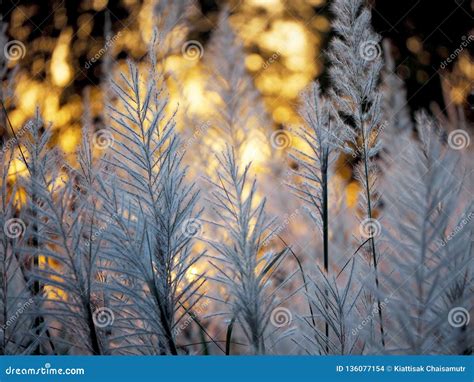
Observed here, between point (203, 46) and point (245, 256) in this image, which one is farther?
point (203, 46)

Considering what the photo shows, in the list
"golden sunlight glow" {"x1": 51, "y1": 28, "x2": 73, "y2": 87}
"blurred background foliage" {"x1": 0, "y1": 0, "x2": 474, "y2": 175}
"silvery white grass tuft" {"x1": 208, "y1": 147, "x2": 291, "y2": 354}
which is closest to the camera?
"silvery white grass tuft" {"x1": 208, "y1": 147, "x2": 291, "y2": 354}

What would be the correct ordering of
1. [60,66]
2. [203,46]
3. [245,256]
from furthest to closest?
1. [203,46]
2. [60,66]
3. [245,256]

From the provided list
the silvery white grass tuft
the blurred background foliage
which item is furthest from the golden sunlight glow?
the silvery white grass tuft

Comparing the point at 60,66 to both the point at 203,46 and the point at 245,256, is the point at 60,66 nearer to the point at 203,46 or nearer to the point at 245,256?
the point at 203,46

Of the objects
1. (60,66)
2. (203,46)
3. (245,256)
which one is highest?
(203,46)

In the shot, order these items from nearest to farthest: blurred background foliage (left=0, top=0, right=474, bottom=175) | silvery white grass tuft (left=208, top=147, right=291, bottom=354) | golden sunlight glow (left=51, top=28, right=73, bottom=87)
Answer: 1. silvery white grass tuft (left=208, top=147, right=291, bottom=354)
2. blurred background foliage (left=0, top=0, right=474, bottom=175)
3. golden sunlight glow (left=51, top=28, right=73, bottom=87)

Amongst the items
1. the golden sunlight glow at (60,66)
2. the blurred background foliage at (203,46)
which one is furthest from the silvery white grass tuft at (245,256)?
the golden sunlight glow at (60,66)

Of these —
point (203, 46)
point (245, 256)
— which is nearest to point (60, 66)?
point (203, 46)

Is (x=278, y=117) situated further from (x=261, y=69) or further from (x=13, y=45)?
(x=13, y=45)

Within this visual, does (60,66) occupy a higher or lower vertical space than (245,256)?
higher

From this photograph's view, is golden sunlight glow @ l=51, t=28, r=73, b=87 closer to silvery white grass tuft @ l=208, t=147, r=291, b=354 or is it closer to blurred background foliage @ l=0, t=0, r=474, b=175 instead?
blurred background foliage @ l=0, t=0, r=474, b=175

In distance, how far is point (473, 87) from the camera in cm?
109

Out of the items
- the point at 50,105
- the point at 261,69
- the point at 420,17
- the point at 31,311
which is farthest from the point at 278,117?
the point at 31,311

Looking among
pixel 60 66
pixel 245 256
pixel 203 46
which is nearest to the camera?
pixel 245 256
